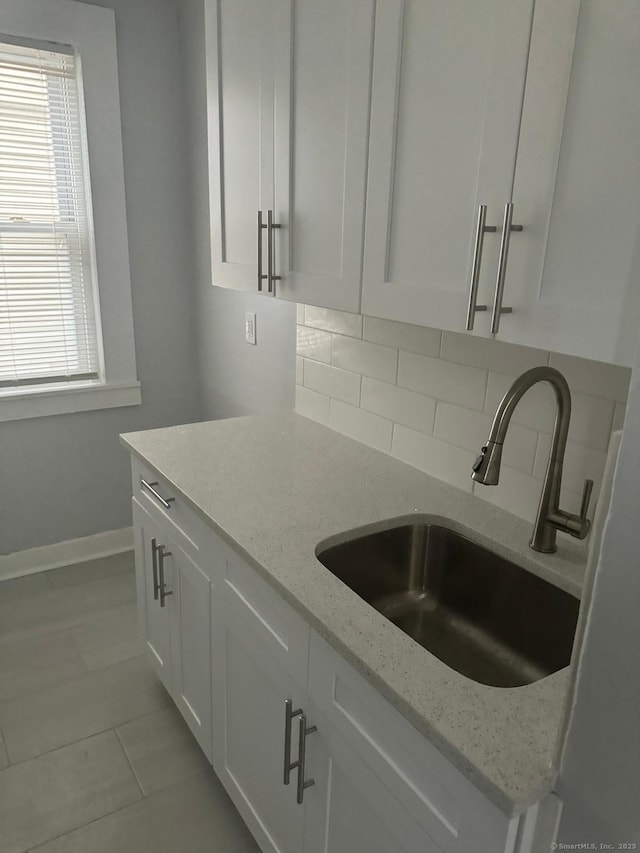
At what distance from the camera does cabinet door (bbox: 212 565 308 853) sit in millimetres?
1263

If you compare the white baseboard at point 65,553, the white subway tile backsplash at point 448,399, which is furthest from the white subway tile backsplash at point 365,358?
the white baseboard at point 65,553

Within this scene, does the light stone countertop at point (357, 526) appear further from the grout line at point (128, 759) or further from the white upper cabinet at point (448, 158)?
the grout line at point (128, 759)

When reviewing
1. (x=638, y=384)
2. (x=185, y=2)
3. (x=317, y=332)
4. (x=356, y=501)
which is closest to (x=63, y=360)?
(x=317, y=332)

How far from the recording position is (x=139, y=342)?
115 inches

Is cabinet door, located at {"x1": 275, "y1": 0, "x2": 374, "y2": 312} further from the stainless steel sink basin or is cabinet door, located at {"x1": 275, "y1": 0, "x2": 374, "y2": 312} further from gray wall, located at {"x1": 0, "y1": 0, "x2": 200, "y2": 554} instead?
gray wall, located at {"x1": 0, "y1": 0, "x2": 200, "y2": 554}

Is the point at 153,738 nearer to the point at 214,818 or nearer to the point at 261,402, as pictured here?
the point at 214,818

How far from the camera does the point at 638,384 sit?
519 millimetres

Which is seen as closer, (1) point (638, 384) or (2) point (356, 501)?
(1) point (638, 384)

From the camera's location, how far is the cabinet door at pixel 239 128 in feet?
5.15

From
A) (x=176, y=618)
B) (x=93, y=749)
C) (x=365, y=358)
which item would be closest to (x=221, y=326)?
(x=365, y=358)

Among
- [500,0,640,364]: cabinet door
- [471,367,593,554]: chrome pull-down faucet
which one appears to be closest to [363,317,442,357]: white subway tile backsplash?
[471,367,593,554]: chrome pull-down faucet

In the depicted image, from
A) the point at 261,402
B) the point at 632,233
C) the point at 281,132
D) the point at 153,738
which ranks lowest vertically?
the point at 153,738

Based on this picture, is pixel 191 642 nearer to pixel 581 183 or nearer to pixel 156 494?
pixel 156 494

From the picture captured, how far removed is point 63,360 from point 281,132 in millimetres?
1699
